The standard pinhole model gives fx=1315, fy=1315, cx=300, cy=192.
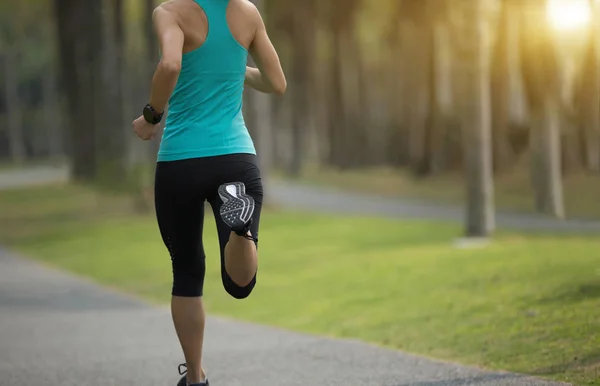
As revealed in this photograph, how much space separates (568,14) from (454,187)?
30.7 feet

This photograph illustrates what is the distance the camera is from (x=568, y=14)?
2328 cm

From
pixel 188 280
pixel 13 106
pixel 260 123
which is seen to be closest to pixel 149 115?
pixel 188 280

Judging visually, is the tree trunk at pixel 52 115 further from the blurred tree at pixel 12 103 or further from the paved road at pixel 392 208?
the paved road at pixel 392 208

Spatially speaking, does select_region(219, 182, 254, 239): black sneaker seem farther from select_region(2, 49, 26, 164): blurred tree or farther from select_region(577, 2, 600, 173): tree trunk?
select_region(2, 49, 26, 164): blurred tree

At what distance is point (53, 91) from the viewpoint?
83.8 metres

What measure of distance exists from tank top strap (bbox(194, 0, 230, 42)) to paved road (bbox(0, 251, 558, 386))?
2.18 meters

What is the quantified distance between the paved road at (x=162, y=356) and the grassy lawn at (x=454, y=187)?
11.4m

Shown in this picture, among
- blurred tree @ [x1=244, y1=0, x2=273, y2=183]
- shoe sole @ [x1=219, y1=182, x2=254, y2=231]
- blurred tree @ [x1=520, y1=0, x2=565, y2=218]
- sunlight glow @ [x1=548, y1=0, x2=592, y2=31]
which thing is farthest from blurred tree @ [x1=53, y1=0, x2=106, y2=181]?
shoe sole @ [x1=219, y1=182, x2=254, y2=231]

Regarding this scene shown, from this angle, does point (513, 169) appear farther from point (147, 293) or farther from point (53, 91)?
point (53, 91)

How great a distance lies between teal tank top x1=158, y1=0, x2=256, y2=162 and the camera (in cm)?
531

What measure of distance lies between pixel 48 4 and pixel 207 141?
5208 cm

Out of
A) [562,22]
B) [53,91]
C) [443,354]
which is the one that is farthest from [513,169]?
[53,91]

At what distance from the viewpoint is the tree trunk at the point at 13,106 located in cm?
7969

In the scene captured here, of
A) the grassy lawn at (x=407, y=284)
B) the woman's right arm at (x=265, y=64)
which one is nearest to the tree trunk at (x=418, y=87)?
the grassy lawn at (x=407, y=284)
